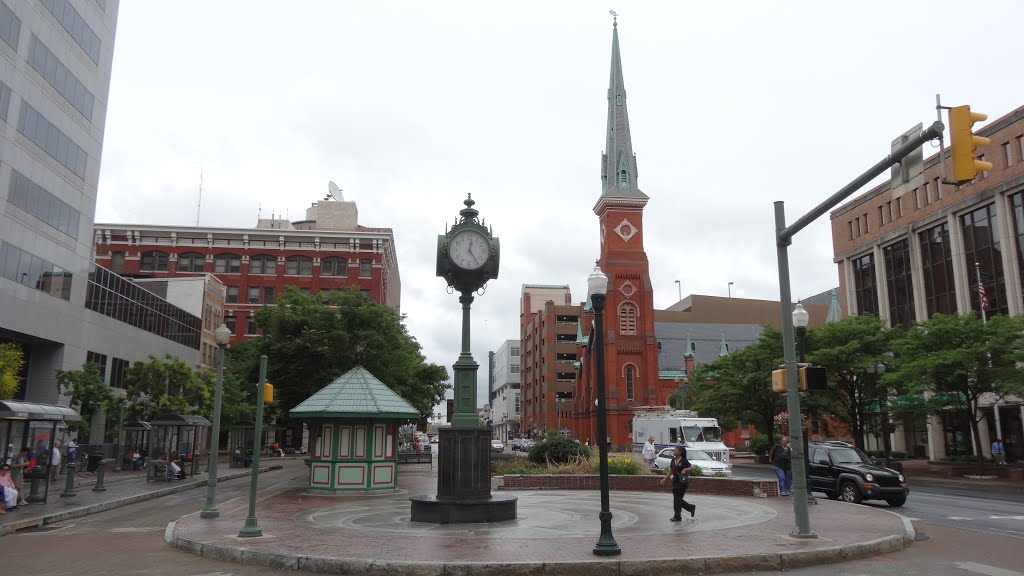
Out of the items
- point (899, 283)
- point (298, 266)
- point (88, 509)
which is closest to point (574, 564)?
point (88, 509)

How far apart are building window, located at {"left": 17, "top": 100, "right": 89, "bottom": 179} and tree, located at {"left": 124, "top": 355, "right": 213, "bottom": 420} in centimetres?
1151

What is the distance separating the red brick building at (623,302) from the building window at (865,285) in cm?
2286

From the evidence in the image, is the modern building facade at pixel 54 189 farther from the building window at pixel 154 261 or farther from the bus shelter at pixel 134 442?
the building window at pixel 154 261

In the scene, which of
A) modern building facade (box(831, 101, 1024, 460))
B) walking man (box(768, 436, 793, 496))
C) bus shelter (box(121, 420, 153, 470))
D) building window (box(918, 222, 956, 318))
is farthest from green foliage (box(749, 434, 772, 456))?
bus shelter (box(121, 420, 153, 470))

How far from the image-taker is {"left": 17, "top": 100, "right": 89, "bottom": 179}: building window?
35969 mm

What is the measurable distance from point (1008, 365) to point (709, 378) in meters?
24.3

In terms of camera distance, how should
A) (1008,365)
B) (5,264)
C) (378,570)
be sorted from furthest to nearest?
(5,264)
(1008,365)
(378,570)

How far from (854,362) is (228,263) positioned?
64095mm

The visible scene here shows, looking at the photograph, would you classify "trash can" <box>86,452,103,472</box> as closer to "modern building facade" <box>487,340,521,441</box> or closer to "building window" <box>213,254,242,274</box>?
"building window" <box>213,254,242,274</box>

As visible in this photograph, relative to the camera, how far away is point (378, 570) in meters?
10.1

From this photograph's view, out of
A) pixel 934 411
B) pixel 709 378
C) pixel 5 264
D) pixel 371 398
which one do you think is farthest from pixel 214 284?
pixel 934 411

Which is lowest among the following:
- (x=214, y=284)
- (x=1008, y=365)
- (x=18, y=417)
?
(x=18, y=417)

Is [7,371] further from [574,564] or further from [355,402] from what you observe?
[574,564]

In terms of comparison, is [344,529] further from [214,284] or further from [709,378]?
[214,284]
